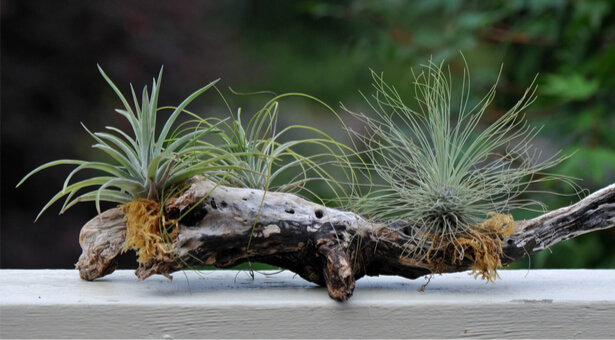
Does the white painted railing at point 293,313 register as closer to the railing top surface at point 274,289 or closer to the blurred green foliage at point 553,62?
the railing top surface at point 274,289

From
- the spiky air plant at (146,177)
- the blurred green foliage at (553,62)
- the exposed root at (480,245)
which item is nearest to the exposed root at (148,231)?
the spiky air plant at (146,177)

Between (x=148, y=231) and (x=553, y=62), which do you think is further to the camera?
(x=553, y=62)

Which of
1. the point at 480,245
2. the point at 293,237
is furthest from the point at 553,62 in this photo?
the point at 293,237

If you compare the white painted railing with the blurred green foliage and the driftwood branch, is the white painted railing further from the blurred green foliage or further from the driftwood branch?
the blurred green foliage

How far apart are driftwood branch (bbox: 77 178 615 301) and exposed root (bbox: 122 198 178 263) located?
0.05ft

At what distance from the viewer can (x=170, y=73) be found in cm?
280

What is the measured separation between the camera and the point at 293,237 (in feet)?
3.47

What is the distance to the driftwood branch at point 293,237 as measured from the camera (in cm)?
102

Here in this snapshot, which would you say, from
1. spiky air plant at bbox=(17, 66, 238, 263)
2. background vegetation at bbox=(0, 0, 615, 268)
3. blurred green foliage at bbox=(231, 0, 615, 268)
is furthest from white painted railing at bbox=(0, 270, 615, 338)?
background vegetation at bbox=(0, 0, 615, 268)

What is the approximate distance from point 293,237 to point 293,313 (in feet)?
0.48

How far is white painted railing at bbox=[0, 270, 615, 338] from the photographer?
3.16 feet

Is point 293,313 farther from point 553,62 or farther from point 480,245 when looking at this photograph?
point 553,62

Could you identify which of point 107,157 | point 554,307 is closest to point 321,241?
point 554,307

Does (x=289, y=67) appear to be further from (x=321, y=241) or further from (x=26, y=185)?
(x=321, y=241)
